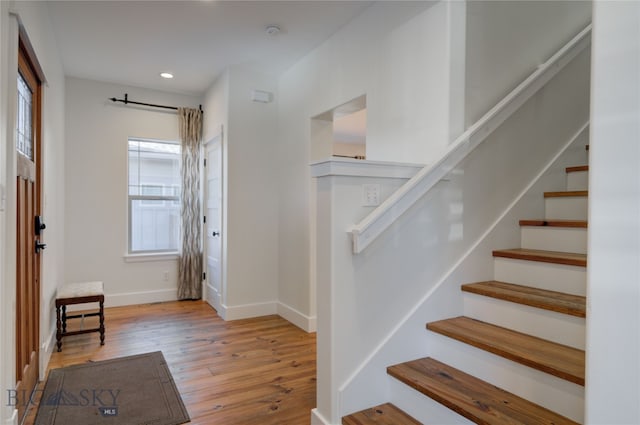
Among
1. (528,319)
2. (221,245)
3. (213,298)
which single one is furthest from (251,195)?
(528,319)

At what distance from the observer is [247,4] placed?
285 centimetres

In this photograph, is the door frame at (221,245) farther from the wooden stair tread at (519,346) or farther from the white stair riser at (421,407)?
the wooden stair tread at (519,346)

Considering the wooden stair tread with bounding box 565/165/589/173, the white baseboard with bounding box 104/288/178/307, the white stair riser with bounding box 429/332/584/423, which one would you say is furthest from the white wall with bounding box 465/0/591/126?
the white baseboard with bounding box 104/288/178/307

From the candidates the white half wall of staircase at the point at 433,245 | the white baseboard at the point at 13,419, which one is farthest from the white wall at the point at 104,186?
the white half wall of staircase at the point at 433,245

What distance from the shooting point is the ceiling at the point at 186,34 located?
290 cm

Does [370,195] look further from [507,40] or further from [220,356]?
[220,356]

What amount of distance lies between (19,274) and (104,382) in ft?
3.21

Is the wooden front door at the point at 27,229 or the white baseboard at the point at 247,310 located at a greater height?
the wooden front door at the point at 27,229

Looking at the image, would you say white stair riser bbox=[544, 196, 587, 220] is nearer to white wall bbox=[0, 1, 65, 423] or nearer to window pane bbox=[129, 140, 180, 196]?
white wall bbox=[0, 1, 65, 423]

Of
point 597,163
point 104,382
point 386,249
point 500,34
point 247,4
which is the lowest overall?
point 104,382

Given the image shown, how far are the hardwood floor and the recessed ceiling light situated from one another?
273 centimetres

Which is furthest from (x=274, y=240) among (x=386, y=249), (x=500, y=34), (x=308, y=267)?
(x=500, y=34)

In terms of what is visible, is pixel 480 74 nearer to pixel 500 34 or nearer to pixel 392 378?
pixel 500 34

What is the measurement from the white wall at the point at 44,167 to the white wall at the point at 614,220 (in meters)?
2.18
